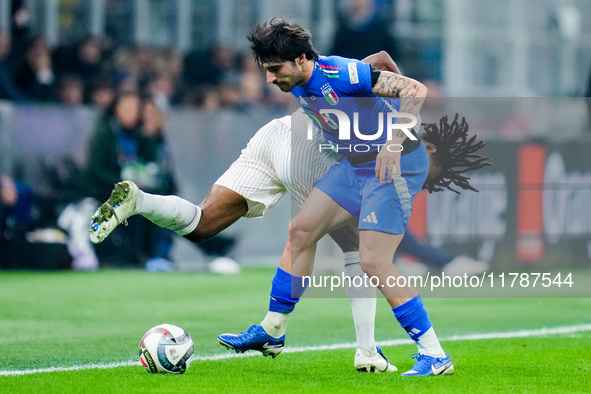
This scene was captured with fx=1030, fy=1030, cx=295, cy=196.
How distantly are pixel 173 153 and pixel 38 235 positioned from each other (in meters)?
2.18

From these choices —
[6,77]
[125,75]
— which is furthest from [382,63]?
[125,75]

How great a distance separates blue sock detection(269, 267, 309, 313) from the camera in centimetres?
593

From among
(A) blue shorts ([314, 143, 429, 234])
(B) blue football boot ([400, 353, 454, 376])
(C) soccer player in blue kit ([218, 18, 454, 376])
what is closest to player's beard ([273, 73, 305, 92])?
(C) soccer player in blue kit ([218, 18, 454, 376])

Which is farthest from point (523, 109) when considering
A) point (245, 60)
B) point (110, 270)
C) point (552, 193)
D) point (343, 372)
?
point (343, 372)

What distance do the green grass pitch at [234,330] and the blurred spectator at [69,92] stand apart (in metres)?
2.49

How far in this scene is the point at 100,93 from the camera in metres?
12.9

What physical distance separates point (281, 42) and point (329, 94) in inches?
15.3

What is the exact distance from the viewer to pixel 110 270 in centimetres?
1187

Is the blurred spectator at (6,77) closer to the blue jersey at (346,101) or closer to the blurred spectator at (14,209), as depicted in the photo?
the blurred spectator at (14,209)

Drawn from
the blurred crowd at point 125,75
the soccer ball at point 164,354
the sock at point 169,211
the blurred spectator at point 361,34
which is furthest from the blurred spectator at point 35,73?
the soccer ball at point 164,354

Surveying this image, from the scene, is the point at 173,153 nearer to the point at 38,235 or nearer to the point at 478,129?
the point at 38,235

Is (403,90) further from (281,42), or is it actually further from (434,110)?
(434,110)

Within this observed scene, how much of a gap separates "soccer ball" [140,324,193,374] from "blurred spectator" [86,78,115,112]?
7.37m

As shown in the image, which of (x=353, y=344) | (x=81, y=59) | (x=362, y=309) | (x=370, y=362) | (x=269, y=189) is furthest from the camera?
(x=81, y=59)
